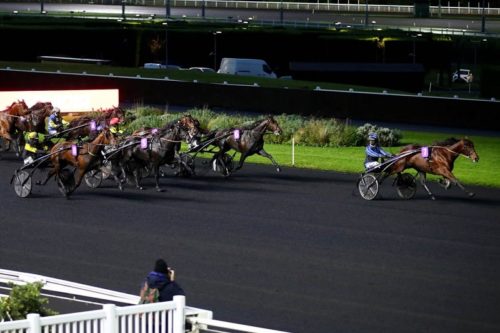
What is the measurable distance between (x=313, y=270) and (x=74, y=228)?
5006mm

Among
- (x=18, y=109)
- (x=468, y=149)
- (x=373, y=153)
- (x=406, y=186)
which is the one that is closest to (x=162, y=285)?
(x=468, y=149)

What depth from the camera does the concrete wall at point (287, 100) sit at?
113ft

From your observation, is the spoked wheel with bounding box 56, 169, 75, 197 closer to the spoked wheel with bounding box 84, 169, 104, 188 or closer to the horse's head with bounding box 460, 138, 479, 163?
the spoked wheel with bounding box 84, 169, 104, 188

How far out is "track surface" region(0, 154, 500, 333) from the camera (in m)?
15.5

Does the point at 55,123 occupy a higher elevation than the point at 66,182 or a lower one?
higher

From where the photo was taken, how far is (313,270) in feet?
58.5

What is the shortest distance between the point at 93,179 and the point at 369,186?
527 cm

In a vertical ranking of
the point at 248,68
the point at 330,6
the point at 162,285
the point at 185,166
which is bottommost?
the point at 185,166

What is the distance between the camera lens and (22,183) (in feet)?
81.6

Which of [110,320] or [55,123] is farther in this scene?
[55,123]

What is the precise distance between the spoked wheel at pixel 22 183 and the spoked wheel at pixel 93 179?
147cm

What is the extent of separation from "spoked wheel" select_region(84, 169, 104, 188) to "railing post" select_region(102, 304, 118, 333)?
50.5 feet

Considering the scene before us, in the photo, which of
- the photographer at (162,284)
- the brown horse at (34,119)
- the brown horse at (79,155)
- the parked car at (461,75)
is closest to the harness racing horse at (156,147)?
the brown horse at (79,155)

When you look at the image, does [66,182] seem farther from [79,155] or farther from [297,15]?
[297,15]
